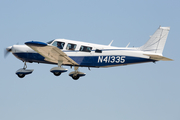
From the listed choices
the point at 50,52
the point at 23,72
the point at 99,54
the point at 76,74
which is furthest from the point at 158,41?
the point at 23,72

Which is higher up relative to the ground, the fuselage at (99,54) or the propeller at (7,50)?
the fuselage at (99,54)

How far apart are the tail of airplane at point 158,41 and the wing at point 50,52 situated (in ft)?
15.5

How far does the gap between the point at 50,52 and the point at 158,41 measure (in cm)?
663

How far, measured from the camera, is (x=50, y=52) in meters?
18.2

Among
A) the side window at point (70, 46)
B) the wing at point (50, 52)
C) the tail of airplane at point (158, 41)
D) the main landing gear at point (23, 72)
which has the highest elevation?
the tail of airplane at point (158, 41)

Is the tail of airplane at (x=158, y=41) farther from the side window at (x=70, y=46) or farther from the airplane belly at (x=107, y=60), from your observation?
the side window at (x=70, y=46)

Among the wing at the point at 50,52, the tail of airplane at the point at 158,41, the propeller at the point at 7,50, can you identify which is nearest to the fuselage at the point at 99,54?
the wing at the point at 50,52

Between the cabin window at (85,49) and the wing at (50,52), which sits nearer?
the wing at (50,52)

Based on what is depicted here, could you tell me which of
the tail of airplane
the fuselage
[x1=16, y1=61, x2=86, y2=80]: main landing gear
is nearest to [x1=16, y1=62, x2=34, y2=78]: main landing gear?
[x1=16, y1=61, x2=86, y2=80]: main landing gear

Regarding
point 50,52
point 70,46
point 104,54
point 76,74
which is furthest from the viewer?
point 76,74

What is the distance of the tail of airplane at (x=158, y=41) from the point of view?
19.0 m

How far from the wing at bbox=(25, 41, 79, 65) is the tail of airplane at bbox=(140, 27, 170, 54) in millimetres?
4715

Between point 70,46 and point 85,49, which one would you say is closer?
point 85,49

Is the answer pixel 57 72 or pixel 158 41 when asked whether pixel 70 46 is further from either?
pixel 158 41
